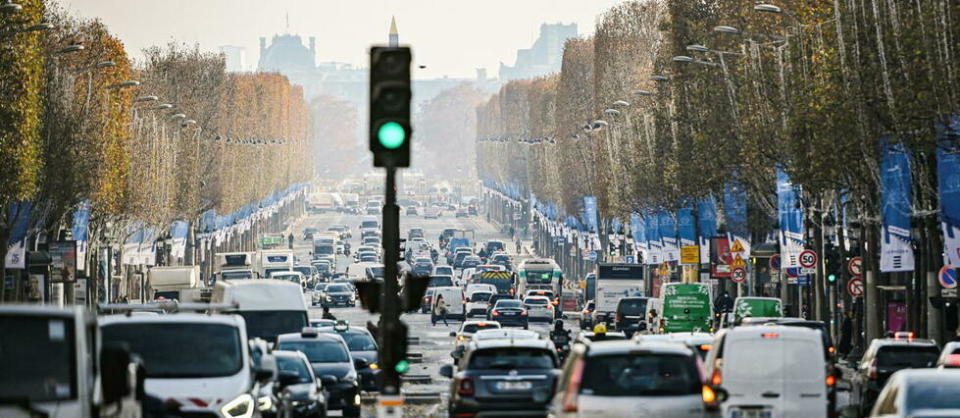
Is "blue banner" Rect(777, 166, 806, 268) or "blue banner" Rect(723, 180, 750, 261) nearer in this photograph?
"blue banner" Rect(777, 166, 806, 268)

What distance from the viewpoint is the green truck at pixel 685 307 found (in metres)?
62.3

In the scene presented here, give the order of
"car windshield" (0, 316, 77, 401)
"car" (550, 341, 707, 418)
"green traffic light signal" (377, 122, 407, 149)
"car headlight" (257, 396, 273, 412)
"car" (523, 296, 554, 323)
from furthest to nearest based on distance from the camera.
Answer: "car" (523, 296, 554, 323) < "car headlight" (257, 396, 273, 412) < "car" (550, 341, 707, 418) < "green traffic light signal" (377, 122, 407, 149) < "car windshield" (0, 316, 77, 401)

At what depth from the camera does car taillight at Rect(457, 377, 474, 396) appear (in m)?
28.9

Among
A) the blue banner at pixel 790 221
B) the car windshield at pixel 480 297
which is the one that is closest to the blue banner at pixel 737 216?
the blue banner at pixel 790 221

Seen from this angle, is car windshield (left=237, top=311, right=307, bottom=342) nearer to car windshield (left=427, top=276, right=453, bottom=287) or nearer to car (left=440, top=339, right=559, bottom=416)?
car (left=440, top=339, right=559, bottom=416)

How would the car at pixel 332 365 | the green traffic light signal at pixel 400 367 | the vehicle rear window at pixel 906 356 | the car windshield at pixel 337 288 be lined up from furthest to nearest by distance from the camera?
the car windshield at pixel 337 288 → the car at pixel 332 365 → the vehicle rear window at pixel 906 356 → the green traffic light signal at pixel 400 367

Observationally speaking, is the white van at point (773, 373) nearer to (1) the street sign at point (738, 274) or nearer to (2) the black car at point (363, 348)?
(2) the black car at point (363, 348)

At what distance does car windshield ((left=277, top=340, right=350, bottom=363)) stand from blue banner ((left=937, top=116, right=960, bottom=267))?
11.8 m

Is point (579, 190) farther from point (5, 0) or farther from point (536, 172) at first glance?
point (5, 0)

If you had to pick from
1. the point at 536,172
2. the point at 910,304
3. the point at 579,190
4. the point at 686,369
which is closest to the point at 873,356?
the point at 686,369

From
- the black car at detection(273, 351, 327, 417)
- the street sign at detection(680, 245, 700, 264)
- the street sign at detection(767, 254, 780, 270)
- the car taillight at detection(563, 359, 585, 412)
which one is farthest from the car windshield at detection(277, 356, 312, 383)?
the street sign at detection(680, 245, 700, 264)

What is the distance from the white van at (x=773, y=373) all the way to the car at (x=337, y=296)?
75.0 m

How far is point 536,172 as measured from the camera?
168375mm

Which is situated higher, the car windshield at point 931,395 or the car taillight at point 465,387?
the car windshield at point 931,395
